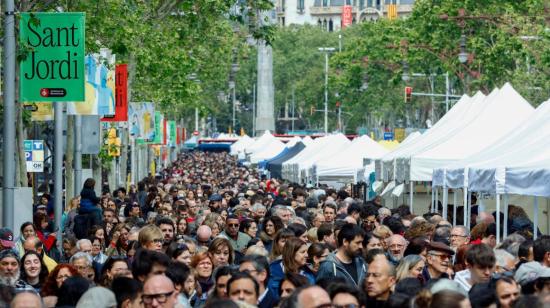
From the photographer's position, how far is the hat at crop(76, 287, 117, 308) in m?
10.7

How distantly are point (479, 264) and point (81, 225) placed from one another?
36.8 ft

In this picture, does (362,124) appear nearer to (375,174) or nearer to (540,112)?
(375,174)

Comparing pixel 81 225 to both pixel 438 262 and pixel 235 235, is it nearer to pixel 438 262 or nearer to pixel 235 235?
pixel 235 235

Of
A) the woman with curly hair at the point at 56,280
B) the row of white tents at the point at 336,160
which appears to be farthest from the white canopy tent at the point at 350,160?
the woman with curly hair at the point at 56,280

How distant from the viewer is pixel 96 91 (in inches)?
1033

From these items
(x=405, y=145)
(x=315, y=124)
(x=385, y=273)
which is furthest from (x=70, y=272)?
(x=315, y=124)

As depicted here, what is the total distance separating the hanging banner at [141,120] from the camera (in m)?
42.2

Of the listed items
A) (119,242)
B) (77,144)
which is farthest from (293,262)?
(77,144)

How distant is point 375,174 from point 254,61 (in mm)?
143877

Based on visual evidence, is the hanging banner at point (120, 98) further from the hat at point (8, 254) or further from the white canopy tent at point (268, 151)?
the white canopy tent at point (268, 151)

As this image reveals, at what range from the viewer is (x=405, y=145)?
32.5 meters

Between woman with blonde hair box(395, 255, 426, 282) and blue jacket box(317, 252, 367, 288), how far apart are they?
471 mm

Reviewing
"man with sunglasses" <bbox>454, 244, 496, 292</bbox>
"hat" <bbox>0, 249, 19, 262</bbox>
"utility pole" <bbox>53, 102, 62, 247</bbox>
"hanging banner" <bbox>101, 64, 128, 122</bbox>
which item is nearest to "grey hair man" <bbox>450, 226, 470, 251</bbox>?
"man with sunglasses" <bbox>454, 244, 496, 292</bbox>

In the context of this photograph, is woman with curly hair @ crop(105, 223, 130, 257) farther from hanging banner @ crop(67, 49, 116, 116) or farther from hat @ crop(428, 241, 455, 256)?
hanging banner @ crop(67, 49, 116, 116)
